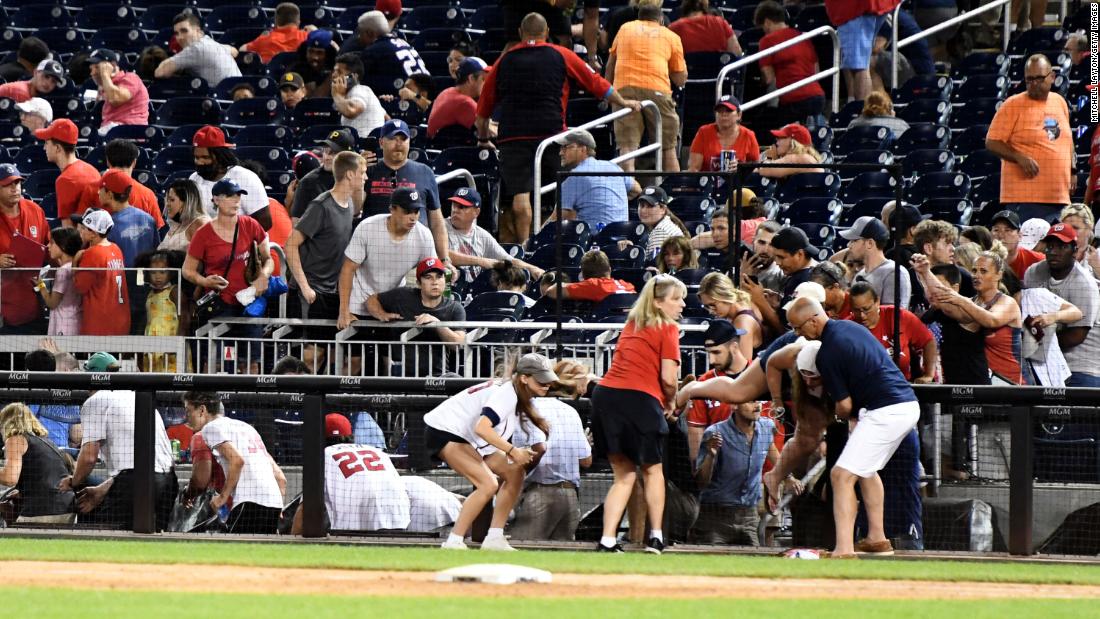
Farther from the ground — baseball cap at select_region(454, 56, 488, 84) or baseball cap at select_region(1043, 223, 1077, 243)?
baseball cap at select_region(454, 56, 488, 84)

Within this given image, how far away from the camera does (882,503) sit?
10109mm

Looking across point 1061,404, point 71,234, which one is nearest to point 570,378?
point 1061,404

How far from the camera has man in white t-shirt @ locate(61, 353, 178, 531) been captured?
424 inches

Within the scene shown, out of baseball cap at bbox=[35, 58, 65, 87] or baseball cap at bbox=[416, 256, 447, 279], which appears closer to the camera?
baseball cap at bbox=[416, 256, 447, 279]

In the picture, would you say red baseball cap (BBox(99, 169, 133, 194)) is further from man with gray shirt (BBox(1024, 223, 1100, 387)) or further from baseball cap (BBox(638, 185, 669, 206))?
man with gray shirt (BBox(1024, 223, 1100, 387))

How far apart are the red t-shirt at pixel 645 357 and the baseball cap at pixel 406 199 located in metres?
2.64

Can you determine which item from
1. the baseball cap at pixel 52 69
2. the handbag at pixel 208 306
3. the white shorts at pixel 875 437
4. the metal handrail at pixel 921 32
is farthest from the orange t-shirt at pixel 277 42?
the white shorts at pixel 875 437

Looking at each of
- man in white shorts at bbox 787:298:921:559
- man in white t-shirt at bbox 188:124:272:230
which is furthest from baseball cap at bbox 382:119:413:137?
Answer: man in white shorts at bbox 787:298:921:559

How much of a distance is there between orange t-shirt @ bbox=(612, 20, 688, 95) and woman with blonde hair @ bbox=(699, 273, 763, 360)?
5203 millimetres

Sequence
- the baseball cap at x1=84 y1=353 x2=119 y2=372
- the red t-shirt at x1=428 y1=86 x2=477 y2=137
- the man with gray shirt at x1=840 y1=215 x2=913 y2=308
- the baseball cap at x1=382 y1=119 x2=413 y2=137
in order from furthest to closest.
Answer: the red t-shirt at x1=428 y1=86 x2=477 y2=137 < the baseball cap at x1=382 y1=119 x2=413 y2=137 < the baseball cap at x1=84 y1=353 x2=119 y2=372 < the man with gray shirt at x1=840 y1=215 x2=913 y2=308

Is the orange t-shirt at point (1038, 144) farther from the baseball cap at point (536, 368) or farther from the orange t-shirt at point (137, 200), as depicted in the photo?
the orange t-shirt at point (137, 200)

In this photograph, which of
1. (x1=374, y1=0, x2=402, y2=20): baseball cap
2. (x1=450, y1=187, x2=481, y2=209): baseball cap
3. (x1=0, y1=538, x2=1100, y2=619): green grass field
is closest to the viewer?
(x1=0, y1=538, x2=1100, y2=619): green grass field

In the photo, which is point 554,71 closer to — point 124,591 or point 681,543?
point 681,543

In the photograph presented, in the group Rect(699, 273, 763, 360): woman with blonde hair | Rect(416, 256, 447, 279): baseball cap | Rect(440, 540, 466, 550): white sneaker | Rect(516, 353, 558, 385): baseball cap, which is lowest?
Rect(440, 540, 466, 550): white sneaker
